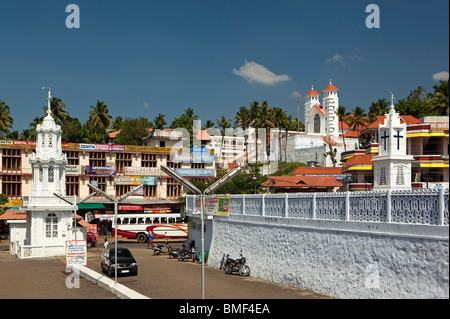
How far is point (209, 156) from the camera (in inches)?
2921

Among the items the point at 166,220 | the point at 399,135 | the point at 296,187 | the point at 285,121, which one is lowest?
the point at 166,220

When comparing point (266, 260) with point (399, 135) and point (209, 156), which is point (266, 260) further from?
point (209, 156)

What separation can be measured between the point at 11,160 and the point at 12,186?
3284mm

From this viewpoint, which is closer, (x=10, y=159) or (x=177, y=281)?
(x=177, y=281)

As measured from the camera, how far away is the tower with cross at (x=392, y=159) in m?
27.1

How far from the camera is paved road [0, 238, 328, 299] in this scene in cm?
1947

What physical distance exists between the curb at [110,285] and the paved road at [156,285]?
9.7 inches

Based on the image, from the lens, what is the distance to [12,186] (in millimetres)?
63469

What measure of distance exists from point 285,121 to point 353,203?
7727cm

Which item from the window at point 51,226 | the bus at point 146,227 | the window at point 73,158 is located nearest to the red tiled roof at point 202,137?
the window at point 73,158

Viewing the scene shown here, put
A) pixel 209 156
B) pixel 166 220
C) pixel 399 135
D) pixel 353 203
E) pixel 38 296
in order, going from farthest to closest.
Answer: pixel 209 156 < pixel 166 220 < pixel 399 135 < pixel 38 296 < pixel 353 203

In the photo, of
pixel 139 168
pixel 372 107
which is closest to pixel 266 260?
pixel 139 168

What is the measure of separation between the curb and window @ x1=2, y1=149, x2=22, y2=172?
41.5 m
